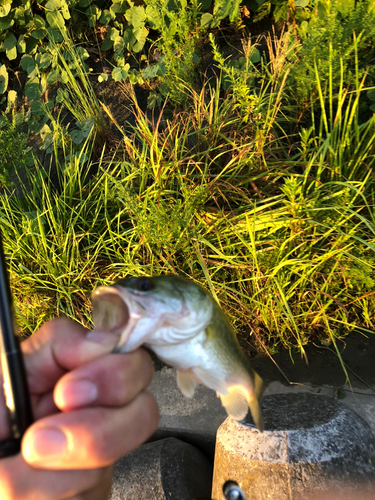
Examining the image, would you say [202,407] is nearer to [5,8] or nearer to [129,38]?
[129,38]

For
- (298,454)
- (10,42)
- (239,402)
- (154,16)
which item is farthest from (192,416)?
(10,42)

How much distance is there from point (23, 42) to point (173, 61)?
5.11ft

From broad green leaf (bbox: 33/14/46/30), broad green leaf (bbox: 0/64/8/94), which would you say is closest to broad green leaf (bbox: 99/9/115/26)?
broad green leaf (bbox: 33/14/46/30)

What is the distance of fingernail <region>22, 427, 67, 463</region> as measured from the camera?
73 centimetres

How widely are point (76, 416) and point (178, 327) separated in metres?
0.31

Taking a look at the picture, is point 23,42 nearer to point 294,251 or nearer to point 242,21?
point 242,21

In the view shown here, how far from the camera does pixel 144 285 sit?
2.60 feet

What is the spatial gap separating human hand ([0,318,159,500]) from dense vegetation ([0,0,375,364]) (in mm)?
860

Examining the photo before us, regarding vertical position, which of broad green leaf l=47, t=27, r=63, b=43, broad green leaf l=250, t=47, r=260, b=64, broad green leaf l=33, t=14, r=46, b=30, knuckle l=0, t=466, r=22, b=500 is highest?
broad green leaf l=33, t=14, r=46, b=30

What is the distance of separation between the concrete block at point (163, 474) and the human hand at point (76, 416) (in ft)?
2.54

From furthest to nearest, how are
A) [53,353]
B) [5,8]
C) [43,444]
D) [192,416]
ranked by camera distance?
[5,8], [192,416], [53,353], [43,444]

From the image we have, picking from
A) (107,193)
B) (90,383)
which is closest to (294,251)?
(107,193)

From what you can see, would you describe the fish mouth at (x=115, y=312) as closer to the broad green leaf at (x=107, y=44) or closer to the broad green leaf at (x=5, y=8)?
the broad green leaf at (x=107, y=44)

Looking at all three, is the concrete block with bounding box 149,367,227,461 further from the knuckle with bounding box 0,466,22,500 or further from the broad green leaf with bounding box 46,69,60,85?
the broad green leaf with bounding box 46,69,60,85
